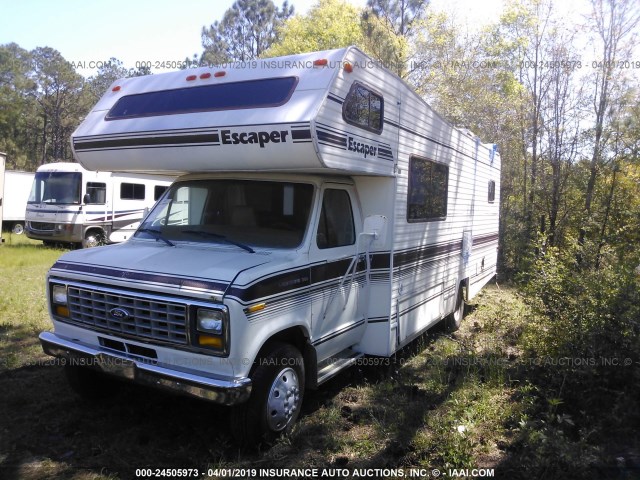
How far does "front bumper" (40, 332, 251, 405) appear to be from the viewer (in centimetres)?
337

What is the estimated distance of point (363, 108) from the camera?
179 inches

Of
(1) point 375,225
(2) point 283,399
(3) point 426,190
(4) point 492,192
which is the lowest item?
(2) point 283,399

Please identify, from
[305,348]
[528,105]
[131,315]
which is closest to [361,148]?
[305,348]

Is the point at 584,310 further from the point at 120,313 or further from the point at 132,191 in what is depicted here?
the point at 132,191

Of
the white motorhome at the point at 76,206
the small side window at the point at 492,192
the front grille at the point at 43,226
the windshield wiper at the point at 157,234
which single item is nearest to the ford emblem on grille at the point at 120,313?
the windshield wiper at the point at 157,234

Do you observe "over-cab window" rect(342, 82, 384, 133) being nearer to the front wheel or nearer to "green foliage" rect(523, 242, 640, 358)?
the front wheel

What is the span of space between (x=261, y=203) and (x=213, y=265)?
1.00m

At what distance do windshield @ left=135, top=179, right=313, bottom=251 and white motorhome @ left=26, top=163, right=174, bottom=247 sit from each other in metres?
10.5

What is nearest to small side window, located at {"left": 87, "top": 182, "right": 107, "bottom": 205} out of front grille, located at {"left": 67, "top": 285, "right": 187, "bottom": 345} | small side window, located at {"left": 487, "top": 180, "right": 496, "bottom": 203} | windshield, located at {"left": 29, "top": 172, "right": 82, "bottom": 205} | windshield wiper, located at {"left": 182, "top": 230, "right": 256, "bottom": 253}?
windshield, located at {"left": 29, "top": 172, "right": 82, "bottom": 205}

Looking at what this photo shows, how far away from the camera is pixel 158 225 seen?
4.82 metres

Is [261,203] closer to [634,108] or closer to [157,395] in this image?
[157,395]

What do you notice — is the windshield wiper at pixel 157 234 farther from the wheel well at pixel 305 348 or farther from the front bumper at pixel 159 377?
the wheel well at pixel 305 348

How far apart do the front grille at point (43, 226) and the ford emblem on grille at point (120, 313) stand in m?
12.7

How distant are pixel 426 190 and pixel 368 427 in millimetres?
2781
